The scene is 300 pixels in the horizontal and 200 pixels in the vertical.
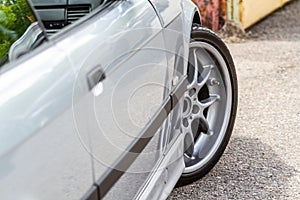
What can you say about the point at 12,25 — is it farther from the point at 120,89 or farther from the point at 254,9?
the point at 254,9

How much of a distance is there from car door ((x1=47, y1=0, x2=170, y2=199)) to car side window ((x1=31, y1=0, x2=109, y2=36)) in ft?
0.68

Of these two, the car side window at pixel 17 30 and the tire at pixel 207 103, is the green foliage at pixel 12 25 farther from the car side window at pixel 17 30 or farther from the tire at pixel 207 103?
the tire at pixel 207 103

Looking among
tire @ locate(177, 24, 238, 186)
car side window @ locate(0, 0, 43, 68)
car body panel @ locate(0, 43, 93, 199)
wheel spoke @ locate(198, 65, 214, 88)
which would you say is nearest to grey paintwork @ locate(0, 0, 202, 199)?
car body panel @ locate(0, 43, 93, 199)

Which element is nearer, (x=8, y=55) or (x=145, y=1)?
(x=8, y=55)

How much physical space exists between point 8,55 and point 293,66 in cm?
382

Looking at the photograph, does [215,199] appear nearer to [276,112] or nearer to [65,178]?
[276,112]

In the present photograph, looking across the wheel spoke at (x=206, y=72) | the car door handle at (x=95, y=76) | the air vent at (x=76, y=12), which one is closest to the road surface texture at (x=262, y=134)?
the wheel spoke at (x=206, y=72)

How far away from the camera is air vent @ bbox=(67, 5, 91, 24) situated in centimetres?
250

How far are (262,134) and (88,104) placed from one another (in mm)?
2322

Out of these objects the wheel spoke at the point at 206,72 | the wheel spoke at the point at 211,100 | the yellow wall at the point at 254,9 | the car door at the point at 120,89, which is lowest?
the yellow wall at the point at 254,9

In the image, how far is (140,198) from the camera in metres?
2.44

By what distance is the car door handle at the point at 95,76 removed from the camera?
1.90 m

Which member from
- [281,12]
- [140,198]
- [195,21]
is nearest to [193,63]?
[195,21]

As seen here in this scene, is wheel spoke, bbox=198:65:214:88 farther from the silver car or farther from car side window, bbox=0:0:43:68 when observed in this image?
car side window, bbox=0:0:43:68
